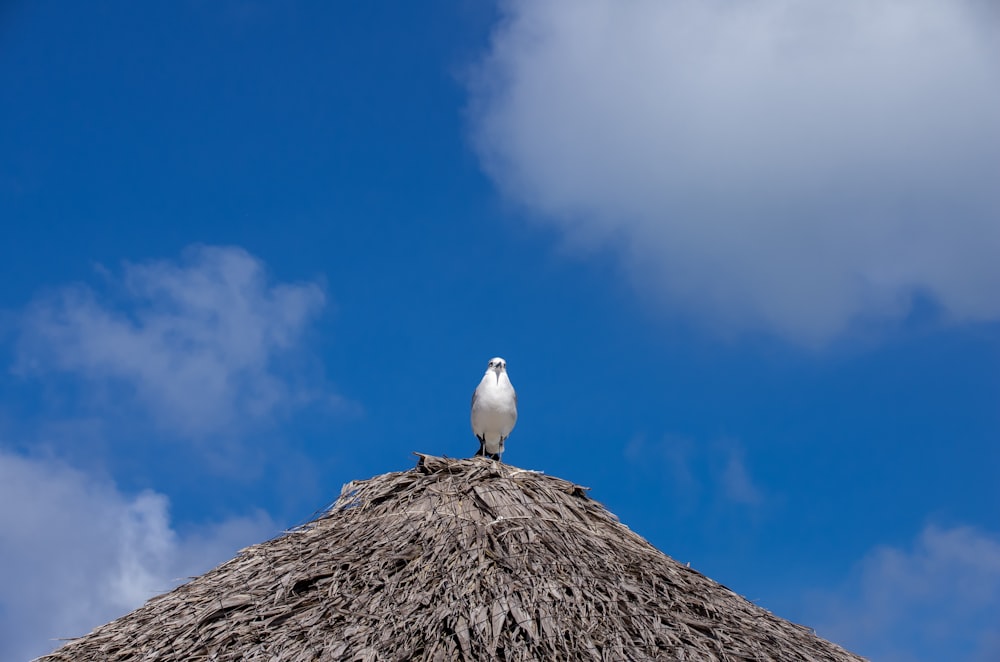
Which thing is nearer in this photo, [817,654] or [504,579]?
[504,579]

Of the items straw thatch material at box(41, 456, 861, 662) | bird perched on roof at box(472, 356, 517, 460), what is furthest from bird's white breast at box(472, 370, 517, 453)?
straw thatch material at box(41, 456, 861, 662)

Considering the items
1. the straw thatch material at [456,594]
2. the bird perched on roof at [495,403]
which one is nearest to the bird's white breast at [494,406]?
the bird perched on roof at [495,403]

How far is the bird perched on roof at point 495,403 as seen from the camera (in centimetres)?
1039

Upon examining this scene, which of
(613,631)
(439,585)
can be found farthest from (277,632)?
(613,631)

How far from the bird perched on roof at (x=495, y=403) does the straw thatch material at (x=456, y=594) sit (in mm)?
1722

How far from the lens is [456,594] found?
696 cm

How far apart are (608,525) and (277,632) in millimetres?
2820

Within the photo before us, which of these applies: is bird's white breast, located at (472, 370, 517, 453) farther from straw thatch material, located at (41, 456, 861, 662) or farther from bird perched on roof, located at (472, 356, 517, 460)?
straw thatch material, located at (41, 456, 861, 662)

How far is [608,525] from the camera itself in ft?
28.1

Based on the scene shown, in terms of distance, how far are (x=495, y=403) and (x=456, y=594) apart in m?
3.58

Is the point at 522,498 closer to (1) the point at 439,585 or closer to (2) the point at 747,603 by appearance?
(1) the point at 439,585

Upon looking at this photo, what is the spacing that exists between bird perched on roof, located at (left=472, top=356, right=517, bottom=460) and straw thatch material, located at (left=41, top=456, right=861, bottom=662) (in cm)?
172

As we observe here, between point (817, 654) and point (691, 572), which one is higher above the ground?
point (691, 572)

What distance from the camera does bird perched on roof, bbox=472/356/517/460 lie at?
1039cm
